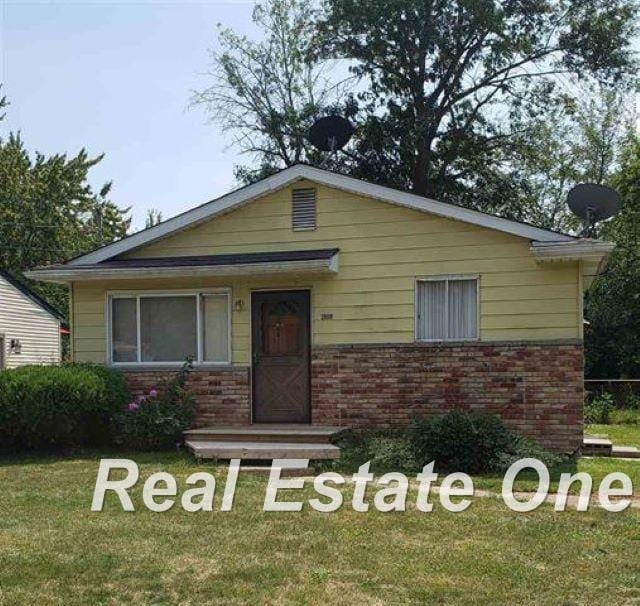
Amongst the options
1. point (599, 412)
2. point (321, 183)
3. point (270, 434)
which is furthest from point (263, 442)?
point (599, 412)

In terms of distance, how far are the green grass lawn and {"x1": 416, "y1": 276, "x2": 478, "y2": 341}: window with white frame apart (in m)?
3.77

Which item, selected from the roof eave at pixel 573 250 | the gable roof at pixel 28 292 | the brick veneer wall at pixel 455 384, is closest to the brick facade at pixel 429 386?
the brick veneer wall at pixel 455 384

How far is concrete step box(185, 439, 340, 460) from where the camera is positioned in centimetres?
966

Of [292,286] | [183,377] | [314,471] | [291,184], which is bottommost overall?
[314,471]

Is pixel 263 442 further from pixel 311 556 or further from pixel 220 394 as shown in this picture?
pixel 311 556

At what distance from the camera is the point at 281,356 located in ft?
38.6

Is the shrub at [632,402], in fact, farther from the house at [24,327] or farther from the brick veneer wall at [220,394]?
the house at [24,327]

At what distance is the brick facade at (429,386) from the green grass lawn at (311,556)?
332 cm

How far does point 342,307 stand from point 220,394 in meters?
2.35

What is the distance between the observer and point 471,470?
912cm

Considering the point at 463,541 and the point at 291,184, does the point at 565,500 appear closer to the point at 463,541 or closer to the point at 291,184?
the point at 463,541

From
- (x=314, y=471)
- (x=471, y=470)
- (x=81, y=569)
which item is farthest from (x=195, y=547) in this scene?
(x=471, y=470)

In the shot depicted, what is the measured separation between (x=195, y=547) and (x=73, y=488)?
2.96 m

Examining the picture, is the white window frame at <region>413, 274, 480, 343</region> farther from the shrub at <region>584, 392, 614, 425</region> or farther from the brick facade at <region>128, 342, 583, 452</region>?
the shrub at <region>584, 392, 614, 425</region>
